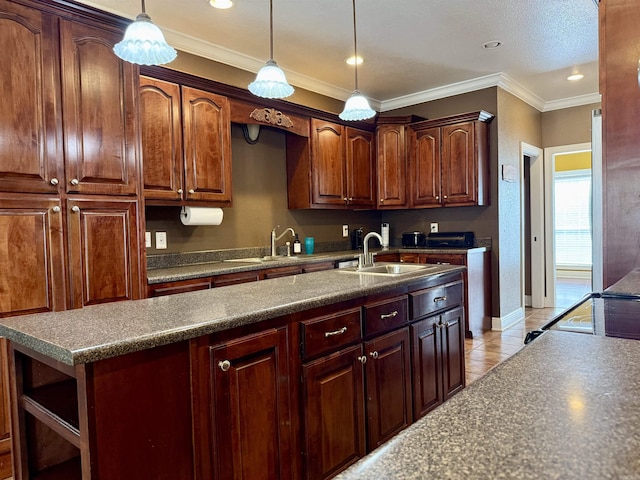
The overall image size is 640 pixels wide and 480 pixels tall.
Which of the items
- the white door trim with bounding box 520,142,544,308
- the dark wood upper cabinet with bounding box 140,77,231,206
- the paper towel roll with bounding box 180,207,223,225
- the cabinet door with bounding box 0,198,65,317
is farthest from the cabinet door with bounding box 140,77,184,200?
the white door trim with bounding box 520,142,544,308

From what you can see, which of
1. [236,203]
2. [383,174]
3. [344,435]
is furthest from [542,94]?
[344,435]

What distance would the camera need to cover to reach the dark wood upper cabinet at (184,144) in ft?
9.77

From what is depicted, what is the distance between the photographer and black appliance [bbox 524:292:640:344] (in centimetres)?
112

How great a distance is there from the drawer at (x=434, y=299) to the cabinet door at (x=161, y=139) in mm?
1865

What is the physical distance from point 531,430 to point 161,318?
1.13m

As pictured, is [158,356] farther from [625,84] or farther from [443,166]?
[443,166]

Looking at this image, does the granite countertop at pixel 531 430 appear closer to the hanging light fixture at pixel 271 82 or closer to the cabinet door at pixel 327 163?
the hanging light fixture at pixel 271 82

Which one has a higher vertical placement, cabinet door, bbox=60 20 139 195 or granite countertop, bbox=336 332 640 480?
cabinet door, bbox=60 20 139 195

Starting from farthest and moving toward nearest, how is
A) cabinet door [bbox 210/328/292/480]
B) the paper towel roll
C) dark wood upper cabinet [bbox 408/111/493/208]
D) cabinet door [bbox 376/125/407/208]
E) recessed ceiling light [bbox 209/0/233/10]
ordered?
cabinet door [bbox 376/125/407/208]
dark wood upper cabinet [bbox 408/111/493/208]
the paper towel roll
recessed ceiling light [bbox 209/0/233/10]
cabinet door [bbox 210/328/292/480]

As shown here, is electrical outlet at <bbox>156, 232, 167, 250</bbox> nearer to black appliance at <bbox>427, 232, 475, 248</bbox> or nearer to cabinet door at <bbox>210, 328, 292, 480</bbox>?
cabinet door at <bbox>210, 328, 292, 480</bbox>

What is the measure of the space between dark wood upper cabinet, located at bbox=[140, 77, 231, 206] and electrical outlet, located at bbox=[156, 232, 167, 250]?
0.38 meters

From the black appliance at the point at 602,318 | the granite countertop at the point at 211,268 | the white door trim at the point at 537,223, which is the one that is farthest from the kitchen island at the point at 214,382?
the white door trim at the point at 537,223

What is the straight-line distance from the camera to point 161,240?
338 cm

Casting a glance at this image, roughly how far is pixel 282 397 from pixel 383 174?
3.81m
